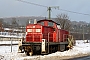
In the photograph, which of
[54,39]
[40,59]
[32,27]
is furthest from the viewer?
[54,39]

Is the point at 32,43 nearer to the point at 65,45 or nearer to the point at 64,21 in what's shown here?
the point at 65,45

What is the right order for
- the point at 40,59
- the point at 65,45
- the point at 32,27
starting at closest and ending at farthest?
the point at 40,59 < the point at 32,27 < the point at 65,45

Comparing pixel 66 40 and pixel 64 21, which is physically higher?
pixel 64 21

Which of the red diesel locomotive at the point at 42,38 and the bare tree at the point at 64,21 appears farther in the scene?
the bare tree at the point at 64,21

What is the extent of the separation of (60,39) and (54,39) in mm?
1431

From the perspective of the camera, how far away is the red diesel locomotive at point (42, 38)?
1856cm

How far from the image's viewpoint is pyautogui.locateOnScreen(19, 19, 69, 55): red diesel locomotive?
60.9 ft

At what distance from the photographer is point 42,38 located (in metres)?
20.1

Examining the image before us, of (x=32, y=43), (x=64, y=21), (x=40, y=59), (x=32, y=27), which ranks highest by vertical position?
(x=64, y=21)

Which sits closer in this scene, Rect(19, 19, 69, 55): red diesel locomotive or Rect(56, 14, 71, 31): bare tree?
Rect(19, 19, 69, 55): red diesel locomotive

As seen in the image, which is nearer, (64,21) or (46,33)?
(46,33)

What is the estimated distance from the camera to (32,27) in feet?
66.4

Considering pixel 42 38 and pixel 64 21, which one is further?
pixel 64 21

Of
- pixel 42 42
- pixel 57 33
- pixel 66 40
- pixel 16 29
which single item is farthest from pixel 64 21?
pixel 16 29
